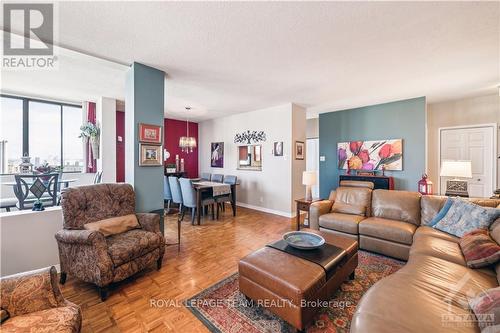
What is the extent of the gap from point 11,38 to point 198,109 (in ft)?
11.1

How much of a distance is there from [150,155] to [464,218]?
3.84 metres

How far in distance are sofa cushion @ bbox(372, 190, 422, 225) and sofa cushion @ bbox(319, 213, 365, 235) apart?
307 mm

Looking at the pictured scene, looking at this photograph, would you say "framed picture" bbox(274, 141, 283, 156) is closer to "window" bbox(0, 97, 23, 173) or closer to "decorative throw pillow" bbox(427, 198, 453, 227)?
"decorative throw pillow" bbox(427, 198, 453, 227)

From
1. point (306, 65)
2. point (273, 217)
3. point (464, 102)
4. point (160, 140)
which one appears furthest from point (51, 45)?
point (464, 102)

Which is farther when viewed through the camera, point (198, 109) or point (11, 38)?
point (198, 109)

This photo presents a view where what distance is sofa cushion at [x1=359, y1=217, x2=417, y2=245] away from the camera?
2.56 meters

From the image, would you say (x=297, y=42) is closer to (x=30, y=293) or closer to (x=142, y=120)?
(x=142, y=120)

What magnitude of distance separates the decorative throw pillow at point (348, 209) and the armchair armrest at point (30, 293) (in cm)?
331

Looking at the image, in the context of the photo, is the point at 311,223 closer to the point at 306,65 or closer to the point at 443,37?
the point at 306,65

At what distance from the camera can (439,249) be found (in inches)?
78.2

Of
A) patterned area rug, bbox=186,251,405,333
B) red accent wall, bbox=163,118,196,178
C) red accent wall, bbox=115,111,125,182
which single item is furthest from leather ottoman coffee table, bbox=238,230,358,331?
red accent wall, bbox=163,118,196,178

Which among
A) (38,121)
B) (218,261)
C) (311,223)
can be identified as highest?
(38,121)

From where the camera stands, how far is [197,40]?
7.38 feet

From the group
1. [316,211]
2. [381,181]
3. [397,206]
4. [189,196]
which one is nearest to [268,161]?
[189,196]
